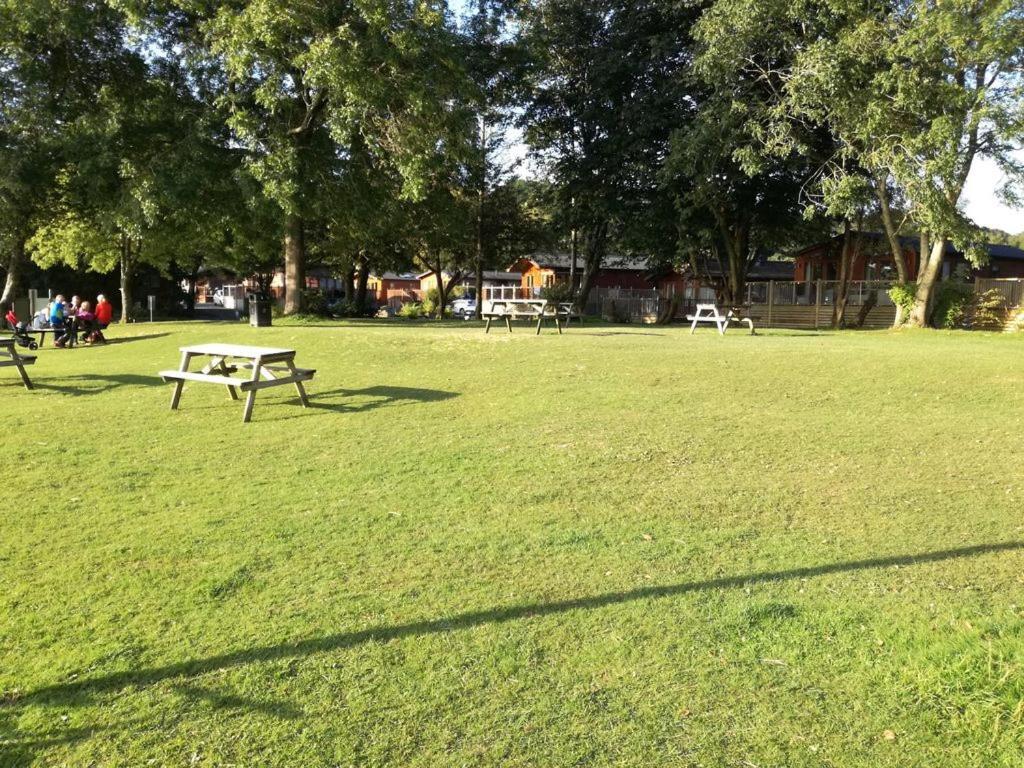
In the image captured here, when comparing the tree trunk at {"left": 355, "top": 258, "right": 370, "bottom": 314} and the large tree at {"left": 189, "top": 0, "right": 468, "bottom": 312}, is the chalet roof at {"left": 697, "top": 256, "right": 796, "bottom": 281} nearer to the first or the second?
the tree trunk at {"left": 355, "top": 258, "right": 370, "bottom": 314}

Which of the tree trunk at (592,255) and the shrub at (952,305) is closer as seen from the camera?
the shrub at (952,305)

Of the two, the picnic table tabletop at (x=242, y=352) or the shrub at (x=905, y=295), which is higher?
the shrub at (x=905, y=295)

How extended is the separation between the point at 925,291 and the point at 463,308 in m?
32.1

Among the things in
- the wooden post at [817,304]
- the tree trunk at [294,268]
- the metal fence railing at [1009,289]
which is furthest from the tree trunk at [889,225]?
the tree trunk at [294,268]

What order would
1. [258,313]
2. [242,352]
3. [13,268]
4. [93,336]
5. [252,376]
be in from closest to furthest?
[252,376] → [242,352] → [93,336] → [258,313] → [13,268]

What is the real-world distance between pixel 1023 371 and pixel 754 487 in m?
7.44

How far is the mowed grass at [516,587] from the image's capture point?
2.86 m

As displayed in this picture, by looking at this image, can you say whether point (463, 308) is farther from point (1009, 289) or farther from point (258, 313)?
point (1009, 289)

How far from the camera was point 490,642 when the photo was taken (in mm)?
3516

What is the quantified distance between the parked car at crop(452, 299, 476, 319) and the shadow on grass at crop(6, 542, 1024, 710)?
140 ft

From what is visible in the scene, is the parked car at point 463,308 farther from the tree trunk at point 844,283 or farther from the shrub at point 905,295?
the shrub at point 905,295

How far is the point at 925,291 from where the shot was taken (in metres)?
25.4

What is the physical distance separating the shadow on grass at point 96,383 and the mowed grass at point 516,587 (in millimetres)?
1860

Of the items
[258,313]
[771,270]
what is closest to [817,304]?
[258,313]
